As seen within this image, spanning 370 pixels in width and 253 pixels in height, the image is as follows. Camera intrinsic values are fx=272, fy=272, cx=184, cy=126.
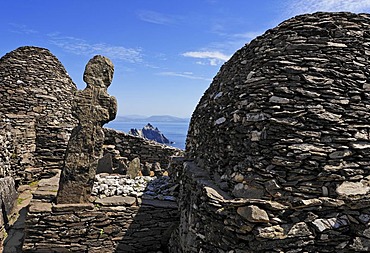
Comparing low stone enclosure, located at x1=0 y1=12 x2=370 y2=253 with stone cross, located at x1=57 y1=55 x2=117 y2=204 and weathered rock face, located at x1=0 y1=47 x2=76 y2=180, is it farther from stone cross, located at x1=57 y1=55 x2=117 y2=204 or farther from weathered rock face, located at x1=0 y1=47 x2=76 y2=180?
weathered rock face, located at x1=0 y1=47 x2=76 y2=180

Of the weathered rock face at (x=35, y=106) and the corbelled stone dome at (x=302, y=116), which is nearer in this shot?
the corbelled stone dome at (x=302, y=116)

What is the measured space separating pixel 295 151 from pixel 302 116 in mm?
561

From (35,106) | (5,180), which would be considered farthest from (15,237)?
(35,106)

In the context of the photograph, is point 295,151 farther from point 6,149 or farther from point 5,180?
point 6,149

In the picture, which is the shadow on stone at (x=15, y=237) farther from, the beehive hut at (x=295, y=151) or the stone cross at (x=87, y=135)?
the beehive hut at (x=295, y=151)

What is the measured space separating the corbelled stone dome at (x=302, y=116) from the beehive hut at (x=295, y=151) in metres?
0.01

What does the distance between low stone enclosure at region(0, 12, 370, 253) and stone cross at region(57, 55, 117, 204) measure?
393 mm

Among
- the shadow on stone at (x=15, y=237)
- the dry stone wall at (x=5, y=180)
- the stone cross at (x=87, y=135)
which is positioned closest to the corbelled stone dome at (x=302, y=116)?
the stone cross at (x=87, y=135)

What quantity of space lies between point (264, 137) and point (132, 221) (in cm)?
368

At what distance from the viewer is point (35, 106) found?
13.5m

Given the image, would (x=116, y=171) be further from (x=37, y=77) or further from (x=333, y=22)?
(x=333, y=22)

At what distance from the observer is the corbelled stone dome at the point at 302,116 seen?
3.91 meters

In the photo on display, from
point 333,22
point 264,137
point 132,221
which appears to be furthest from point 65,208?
point 333,22

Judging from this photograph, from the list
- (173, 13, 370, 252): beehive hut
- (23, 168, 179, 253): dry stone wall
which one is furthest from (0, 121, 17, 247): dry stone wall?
(173, 13, 370, 252): beehive hut
